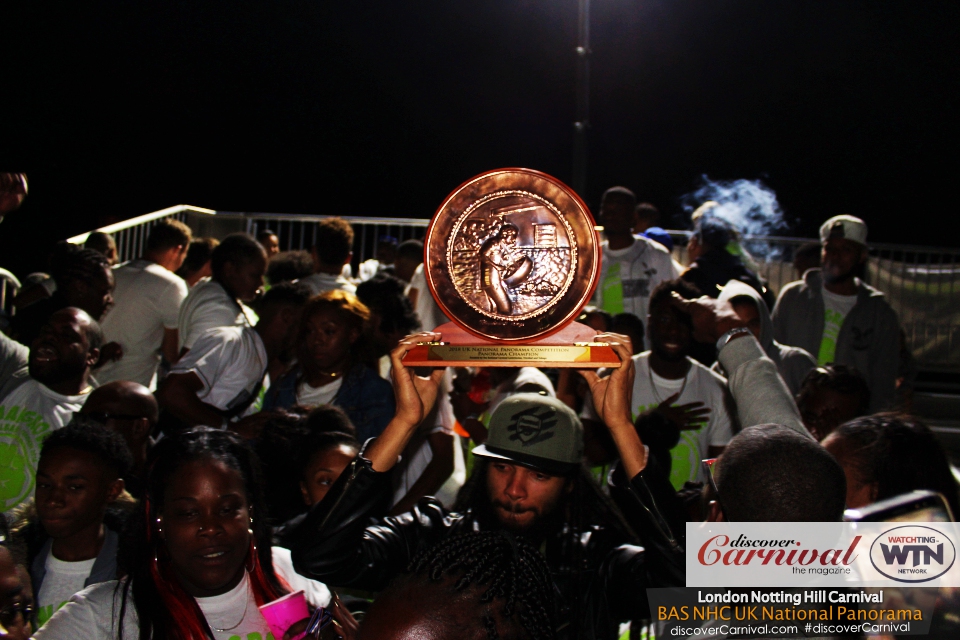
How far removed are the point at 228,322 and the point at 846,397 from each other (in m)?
3.86

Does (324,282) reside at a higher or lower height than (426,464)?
higher

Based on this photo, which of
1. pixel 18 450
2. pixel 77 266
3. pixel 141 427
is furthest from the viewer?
pixel 77 266

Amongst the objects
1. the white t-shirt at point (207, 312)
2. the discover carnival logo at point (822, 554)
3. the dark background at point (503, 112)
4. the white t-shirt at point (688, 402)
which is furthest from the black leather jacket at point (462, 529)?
the dark background at point (503, 112)

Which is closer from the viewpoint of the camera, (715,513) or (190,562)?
(715,513)

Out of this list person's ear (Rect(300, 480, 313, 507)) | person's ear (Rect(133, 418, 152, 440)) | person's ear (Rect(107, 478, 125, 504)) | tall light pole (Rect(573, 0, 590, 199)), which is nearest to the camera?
person's ear (Rect(107, 478, 125, 504))

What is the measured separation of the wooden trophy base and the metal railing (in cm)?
693

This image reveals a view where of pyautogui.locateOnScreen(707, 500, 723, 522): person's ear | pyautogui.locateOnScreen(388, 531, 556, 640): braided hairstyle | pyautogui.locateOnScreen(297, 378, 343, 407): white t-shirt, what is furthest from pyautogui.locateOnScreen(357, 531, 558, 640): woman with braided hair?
pyautogui.locateOnScreen(297, 378, 343, 407): white t-shirt

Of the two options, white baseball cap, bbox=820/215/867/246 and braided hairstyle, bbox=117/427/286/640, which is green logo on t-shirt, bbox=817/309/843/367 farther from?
braided hairstyle, bbox=117/427/286/640

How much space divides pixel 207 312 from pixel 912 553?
14.2ft

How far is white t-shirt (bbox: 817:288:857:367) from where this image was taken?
6.04 meters

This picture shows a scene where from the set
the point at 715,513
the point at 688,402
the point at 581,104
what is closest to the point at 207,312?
the point at 688,402

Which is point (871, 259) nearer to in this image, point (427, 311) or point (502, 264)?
point (427, 311)

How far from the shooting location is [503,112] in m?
18.0

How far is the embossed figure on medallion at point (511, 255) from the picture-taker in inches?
110
